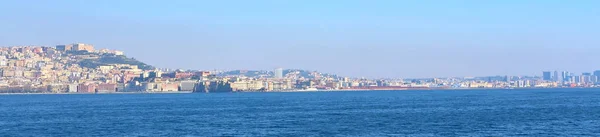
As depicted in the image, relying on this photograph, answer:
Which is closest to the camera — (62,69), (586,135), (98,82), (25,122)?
(586,135)

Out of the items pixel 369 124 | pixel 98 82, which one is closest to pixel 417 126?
pixel 369 124

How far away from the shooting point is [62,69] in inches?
6905

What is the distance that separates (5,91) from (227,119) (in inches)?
4125

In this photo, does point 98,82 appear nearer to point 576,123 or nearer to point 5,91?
point 5,91

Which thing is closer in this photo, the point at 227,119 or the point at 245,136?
the point at 245,136

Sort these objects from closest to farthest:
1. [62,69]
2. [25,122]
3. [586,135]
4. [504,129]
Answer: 1. [586,135]
2. [504,129]
3. [25,122]
4. [62,69]

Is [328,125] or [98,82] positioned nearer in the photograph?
[328,125]

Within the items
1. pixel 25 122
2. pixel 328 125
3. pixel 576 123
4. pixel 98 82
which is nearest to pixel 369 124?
pixel 328 125

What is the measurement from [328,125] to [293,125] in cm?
159

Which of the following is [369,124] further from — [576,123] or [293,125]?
[576,123]

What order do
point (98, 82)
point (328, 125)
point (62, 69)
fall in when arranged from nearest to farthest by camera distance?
point (328, 125) → point (98, 82) → point (62, 69)

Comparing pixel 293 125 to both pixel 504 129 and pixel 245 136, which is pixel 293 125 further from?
pixel 504 129

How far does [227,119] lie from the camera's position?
4609 centimetres

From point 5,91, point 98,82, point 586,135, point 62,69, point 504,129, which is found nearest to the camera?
point 586,135
